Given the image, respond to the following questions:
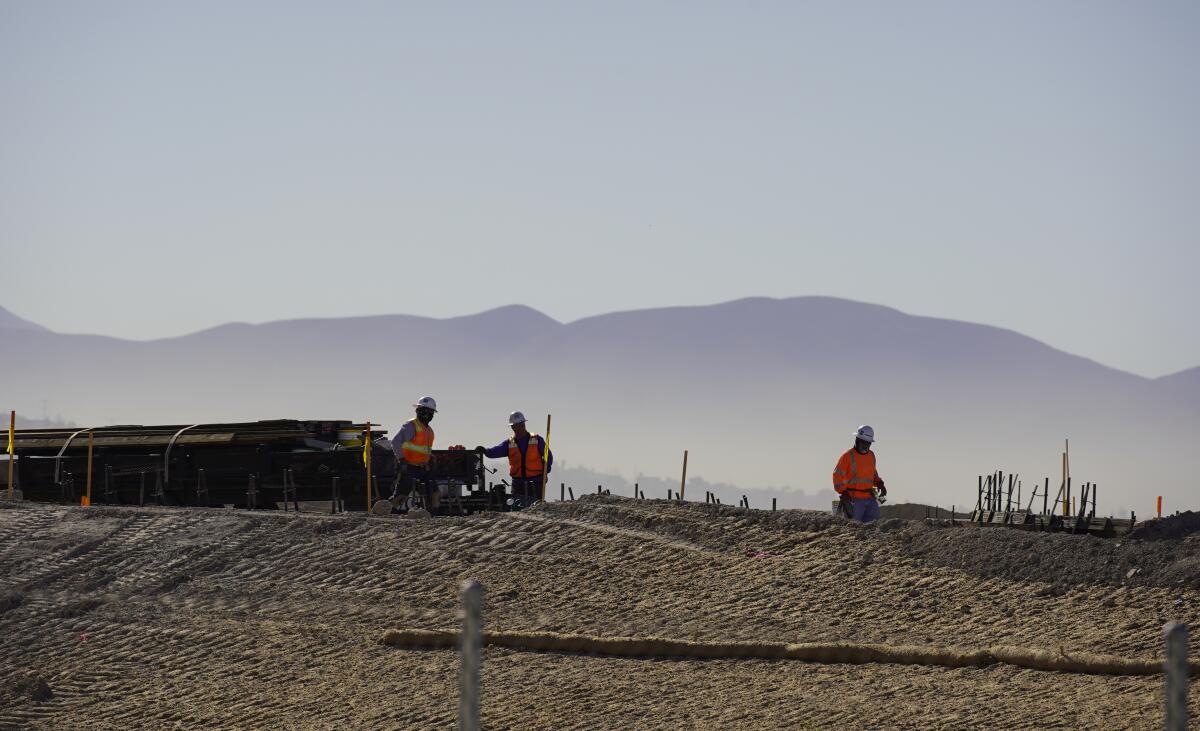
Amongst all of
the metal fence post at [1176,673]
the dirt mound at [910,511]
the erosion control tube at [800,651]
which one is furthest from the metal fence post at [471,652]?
the dirt mound at [910,511]

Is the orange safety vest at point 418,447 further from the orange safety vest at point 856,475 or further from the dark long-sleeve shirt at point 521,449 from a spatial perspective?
the orange safety vest at point 856,475

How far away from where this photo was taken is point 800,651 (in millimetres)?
13812

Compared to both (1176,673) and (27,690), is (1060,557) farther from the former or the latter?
(1176,673)

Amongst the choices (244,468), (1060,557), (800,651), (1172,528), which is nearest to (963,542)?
(1060,557)

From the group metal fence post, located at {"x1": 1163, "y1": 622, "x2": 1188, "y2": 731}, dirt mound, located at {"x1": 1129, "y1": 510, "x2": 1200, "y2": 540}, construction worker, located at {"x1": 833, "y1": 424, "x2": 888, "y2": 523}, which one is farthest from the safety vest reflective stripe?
metal fence post, located at {"x1": 1163, "y1": 622, "x2": 1188, "y2": 731}

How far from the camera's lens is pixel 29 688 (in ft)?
49.9

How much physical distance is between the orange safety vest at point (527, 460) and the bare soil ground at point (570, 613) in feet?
8.23

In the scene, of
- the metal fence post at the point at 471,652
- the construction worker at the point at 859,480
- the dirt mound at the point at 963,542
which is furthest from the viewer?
the construction worker at the point at 859,480

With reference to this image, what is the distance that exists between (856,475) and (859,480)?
0.09m

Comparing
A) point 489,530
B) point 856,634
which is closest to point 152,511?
point 489,530

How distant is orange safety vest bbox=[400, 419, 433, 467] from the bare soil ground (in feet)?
4.75

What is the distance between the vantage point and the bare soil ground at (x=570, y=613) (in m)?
12.6

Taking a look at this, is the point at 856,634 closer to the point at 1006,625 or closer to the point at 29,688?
the point at 1006,625

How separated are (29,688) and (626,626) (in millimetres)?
5869
